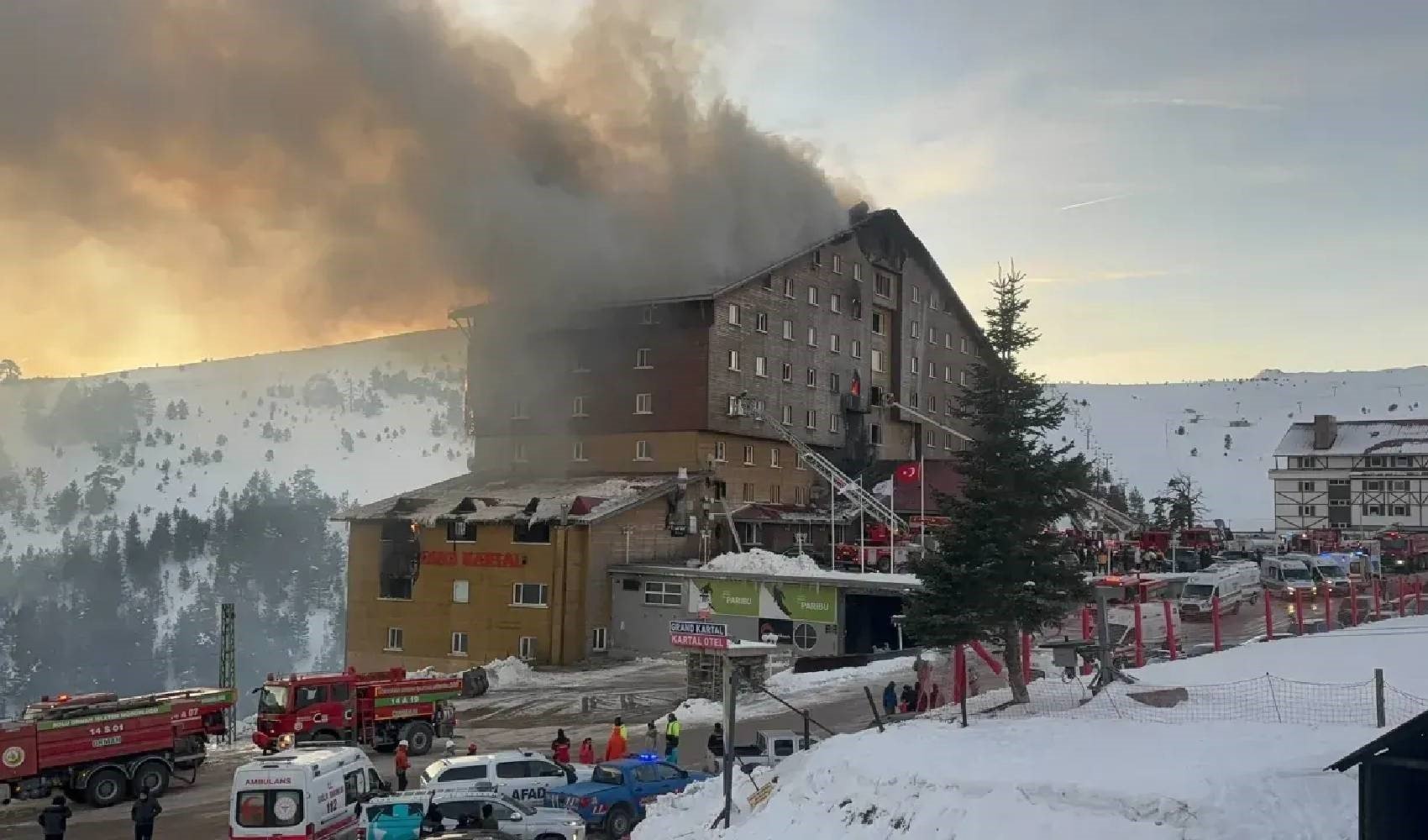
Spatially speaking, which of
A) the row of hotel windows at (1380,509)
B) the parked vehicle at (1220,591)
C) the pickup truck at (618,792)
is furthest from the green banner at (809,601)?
the row of hotel windows at (1380,509)

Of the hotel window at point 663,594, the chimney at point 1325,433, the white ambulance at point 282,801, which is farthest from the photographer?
the chimney at point 1325,433

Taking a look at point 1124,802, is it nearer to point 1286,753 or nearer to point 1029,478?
point 1286,753

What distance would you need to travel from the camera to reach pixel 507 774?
19516 mm

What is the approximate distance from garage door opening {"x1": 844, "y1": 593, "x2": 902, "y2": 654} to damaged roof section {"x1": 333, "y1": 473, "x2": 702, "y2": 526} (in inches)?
348

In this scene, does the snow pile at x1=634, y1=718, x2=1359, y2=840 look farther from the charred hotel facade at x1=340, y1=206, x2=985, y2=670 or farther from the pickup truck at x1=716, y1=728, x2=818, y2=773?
the charred hotel facade at x1=340, y1=206, x2=985, y2=670

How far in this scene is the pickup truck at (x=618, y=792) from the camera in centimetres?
1842

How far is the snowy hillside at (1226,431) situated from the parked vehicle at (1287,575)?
261 ft

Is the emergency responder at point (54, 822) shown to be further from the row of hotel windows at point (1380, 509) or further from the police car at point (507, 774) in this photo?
the row of hotel windows at point (1380, 509)

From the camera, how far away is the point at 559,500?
137 feet

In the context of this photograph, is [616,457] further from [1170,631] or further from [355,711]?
[1170,631]

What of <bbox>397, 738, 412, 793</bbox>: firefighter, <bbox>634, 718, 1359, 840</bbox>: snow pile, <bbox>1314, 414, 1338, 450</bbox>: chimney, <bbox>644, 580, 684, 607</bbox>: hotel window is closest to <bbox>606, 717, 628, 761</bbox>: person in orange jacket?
<bbox>397, 738, 412, 793</bbox>: firefighter

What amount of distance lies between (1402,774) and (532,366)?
43485 mm

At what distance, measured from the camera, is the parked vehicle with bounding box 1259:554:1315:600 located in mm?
35969

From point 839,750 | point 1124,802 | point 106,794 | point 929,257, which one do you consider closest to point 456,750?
point 106,794
